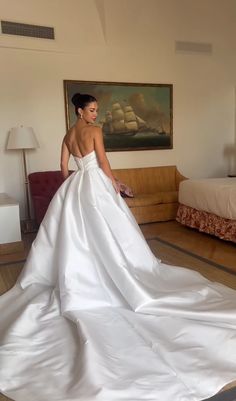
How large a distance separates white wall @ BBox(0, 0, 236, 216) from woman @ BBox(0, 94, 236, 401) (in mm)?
2837

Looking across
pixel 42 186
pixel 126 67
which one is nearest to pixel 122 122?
pixel 126 67

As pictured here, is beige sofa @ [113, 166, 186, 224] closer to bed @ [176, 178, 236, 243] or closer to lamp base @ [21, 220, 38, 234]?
bed @ [176, 178, 236, 243]

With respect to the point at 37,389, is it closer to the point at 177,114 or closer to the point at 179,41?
the point at 177,114

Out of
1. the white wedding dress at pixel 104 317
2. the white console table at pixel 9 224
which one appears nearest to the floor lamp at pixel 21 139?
the white console table at pixel 9 224

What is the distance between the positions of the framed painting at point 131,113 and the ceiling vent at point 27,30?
752mm

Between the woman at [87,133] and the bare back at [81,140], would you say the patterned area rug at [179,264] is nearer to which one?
the woman at [87,133]

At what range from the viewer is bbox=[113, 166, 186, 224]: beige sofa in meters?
5.70

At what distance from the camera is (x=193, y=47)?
22.0ft

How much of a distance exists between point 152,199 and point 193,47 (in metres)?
3.15

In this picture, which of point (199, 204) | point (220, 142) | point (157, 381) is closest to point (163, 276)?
point (157, 381)

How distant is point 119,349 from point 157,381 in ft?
1.14

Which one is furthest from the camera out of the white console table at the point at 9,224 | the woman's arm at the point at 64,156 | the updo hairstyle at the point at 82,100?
the white console table at the point at 9,224

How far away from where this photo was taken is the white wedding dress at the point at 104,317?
1743 millimetres

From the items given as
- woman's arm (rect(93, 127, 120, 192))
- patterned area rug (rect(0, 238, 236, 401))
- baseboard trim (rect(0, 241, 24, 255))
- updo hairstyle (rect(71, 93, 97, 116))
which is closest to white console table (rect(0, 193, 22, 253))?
baseboard trim (rect(0, 241, 24, 255))
